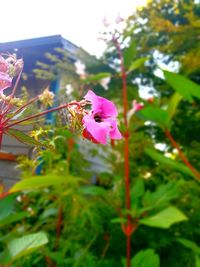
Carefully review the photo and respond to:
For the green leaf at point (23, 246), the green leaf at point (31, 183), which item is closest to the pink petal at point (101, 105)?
the green leaf at point (31, 183)

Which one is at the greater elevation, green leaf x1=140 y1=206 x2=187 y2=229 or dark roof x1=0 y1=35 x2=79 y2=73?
dark roof x1=0 y1=35 x2=79 y2=73

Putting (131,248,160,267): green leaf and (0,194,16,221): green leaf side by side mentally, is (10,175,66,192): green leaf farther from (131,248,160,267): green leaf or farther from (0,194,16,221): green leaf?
(131,248,160,267): green leaf

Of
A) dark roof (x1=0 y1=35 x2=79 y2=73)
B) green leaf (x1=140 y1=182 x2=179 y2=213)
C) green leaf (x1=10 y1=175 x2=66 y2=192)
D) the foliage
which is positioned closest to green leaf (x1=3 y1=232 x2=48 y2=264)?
the foliage

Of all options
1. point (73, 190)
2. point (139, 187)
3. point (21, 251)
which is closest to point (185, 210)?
point (139, 187)

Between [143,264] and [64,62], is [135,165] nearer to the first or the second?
[143,264]

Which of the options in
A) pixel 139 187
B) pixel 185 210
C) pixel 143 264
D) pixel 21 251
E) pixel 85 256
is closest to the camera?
pixel 21 251

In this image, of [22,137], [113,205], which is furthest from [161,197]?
[22,137]
